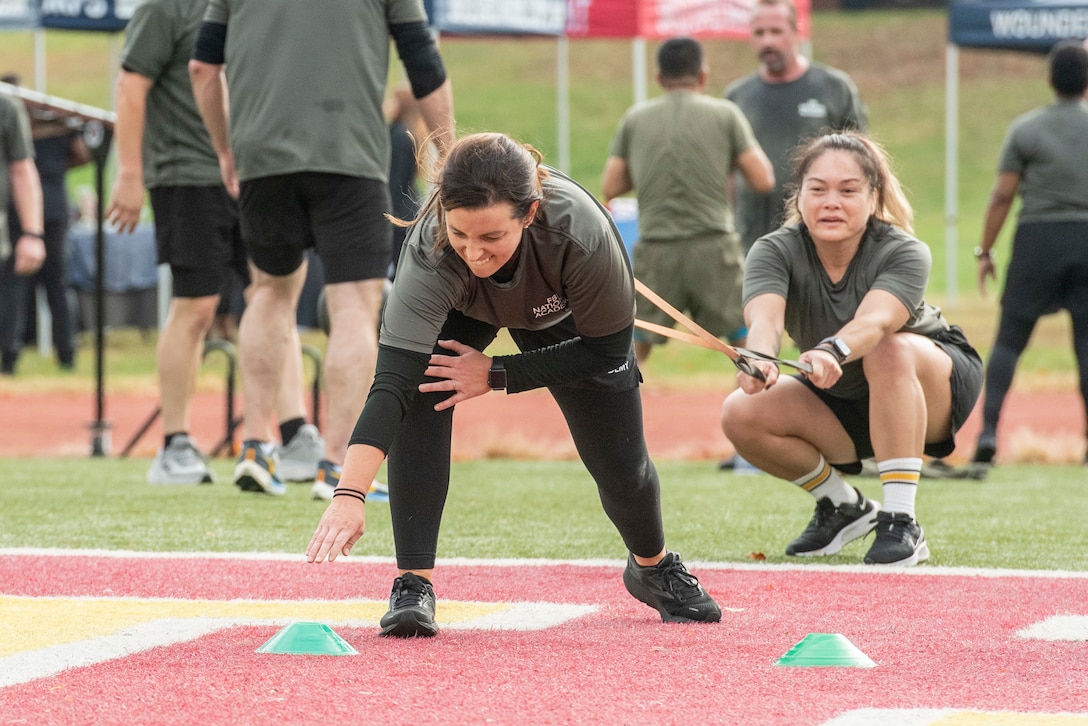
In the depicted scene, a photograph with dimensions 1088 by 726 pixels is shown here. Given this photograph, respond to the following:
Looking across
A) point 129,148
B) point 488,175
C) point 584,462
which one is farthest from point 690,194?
point 488,175

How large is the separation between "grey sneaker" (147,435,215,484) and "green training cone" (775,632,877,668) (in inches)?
156

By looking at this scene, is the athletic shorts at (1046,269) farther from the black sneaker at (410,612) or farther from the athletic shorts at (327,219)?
the black sneaker at (410,612)

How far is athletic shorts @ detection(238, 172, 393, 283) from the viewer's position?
571 cm

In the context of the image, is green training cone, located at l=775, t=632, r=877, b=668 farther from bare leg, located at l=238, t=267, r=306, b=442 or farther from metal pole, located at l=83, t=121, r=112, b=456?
metal pole, located at l=83, t=121, r=112, b=456

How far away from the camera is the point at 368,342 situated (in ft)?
18.8

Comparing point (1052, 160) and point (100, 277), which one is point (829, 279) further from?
point (100, 277)

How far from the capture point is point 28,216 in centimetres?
827

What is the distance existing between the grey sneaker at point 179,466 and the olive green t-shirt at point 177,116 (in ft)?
3.52

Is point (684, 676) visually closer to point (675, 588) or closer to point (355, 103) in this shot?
point (675, 588)

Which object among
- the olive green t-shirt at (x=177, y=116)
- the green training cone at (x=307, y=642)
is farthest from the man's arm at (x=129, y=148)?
the green training cone at (x=307, y=642)

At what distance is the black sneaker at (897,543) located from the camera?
15.0ft

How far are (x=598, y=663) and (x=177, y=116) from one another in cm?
414

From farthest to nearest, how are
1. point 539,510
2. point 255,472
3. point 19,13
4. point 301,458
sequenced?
1. point 19,13
2. point 301,458
3. point 255,472
4. point 539,510

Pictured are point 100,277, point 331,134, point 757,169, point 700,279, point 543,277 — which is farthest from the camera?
point 100,277
